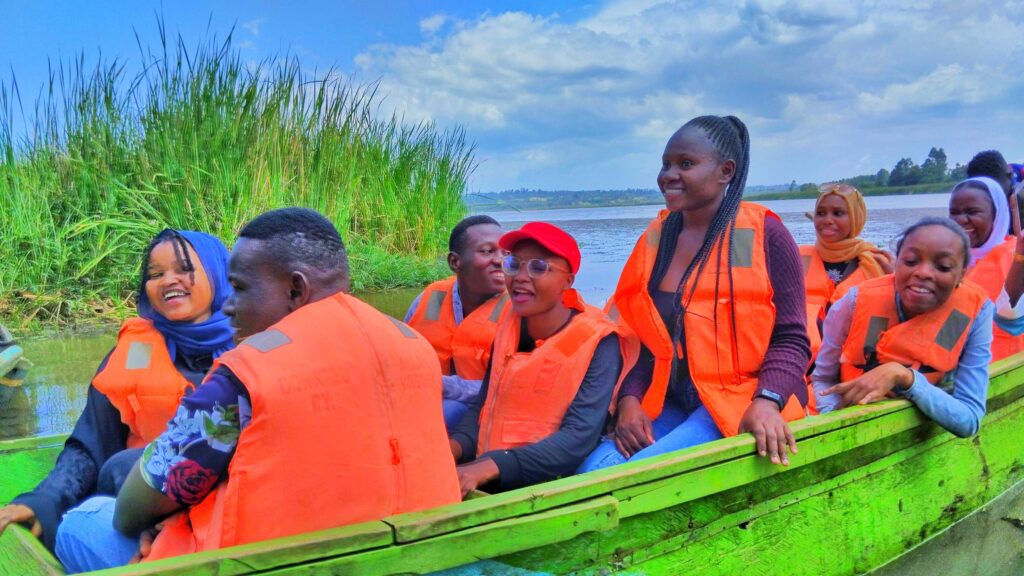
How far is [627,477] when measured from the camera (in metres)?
2.25

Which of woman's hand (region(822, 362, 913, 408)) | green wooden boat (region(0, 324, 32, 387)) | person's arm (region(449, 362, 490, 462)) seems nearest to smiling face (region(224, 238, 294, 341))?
person's arm (region(449, 362, 490, 462))

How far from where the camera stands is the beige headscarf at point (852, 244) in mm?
4695

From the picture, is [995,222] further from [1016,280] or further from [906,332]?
[906,332]

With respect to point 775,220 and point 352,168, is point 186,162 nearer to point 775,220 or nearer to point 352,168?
point 352,168

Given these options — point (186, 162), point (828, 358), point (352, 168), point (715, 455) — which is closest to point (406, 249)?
point (352, 168)

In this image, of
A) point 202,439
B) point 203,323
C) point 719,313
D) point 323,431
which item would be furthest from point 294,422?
point 719,313

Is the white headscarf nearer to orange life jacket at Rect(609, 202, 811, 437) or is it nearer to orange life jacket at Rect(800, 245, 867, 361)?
orange life jacket at Rect(800, 245, 867, 361)

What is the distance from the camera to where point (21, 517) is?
2.39 metres

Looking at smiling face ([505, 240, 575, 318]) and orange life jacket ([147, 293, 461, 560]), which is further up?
smiling face ([505, 240, 575, 318])

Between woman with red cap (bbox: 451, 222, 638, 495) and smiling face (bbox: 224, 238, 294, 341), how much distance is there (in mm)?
1078

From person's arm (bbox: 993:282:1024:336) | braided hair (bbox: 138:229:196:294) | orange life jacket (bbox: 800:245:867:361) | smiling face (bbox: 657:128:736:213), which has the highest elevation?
smiling face (bbox: 657:128:736:213)

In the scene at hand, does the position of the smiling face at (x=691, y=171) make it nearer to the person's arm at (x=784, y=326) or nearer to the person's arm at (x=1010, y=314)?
the person's arm at (x=784, y=326)

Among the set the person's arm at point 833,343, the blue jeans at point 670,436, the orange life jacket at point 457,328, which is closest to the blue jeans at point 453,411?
the orange life jacket at point 457,328

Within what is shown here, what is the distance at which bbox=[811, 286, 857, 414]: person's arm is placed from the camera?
137 inches
